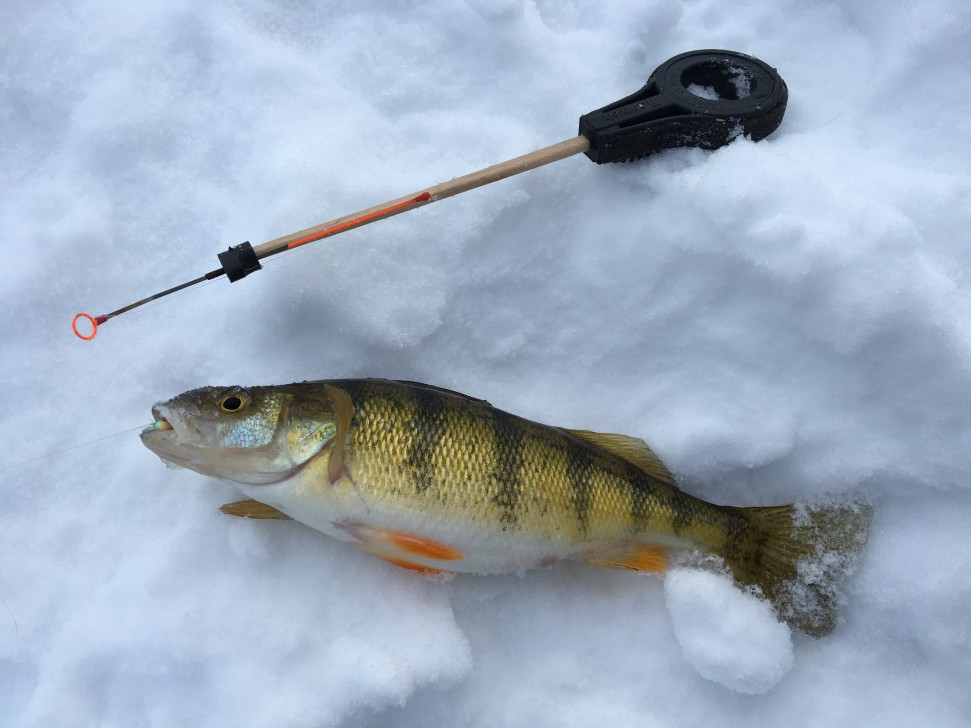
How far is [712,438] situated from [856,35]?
1.68 meters

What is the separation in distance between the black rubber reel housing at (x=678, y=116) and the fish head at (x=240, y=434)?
1.25m

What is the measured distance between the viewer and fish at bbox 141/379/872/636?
190 cm

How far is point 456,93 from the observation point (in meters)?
2.60

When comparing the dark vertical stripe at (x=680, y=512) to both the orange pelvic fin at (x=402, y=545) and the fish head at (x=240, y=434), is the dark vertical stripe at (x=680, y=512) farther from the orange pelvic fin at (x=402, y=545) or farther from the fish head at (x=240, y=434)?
the fish head at (x=240, y=434)

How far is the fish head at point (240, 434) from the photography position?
1.87 m

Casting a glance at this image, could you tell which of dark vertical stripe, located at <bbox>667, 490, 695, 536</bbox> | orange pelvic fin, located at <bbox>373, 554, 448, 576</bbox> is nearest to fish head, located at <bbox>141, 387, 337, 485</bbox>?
orange pelvic fin, located at <bbox>373, 554, 448, 576</bbox>

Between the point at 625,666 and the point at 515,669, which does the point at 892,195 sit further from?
the point at 515,669

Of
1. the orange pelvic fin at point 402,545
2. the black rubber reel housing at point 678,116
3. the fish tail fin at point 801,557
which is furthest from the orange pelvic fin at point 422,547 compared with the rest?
the black rubber reel housing at point 678,116

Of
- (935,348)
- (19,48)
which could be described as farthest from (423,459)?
(19,48)

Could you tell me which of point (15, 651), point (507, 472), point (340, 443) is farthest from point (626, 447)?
point (15, 651)

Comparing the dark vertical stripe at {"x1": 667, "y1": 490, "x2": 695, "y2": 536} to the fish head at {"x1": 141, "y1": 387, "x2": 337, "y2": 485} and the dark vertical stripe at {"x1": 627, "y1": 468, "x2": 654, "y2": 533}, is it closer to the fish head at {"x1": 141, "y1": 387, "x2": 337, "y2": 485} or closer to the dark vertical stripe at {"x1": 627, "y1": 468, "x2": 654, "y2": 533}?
the dark vertical stripe at {"x1": 627, "y1": 468, "x2": 654, "y2": 533}

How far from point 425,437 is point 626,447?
655 mm

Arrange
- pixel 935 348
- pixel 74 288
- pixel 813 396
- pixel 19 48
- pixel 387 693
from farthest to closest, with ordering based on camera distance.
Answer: pixel 19 48, pixel 74 288, pixel 813 396, pixel 935 348, pixel 387 693

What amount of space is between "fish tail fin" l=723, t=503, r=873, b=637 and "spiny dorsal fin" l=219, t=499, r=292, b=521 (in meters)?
1.34
